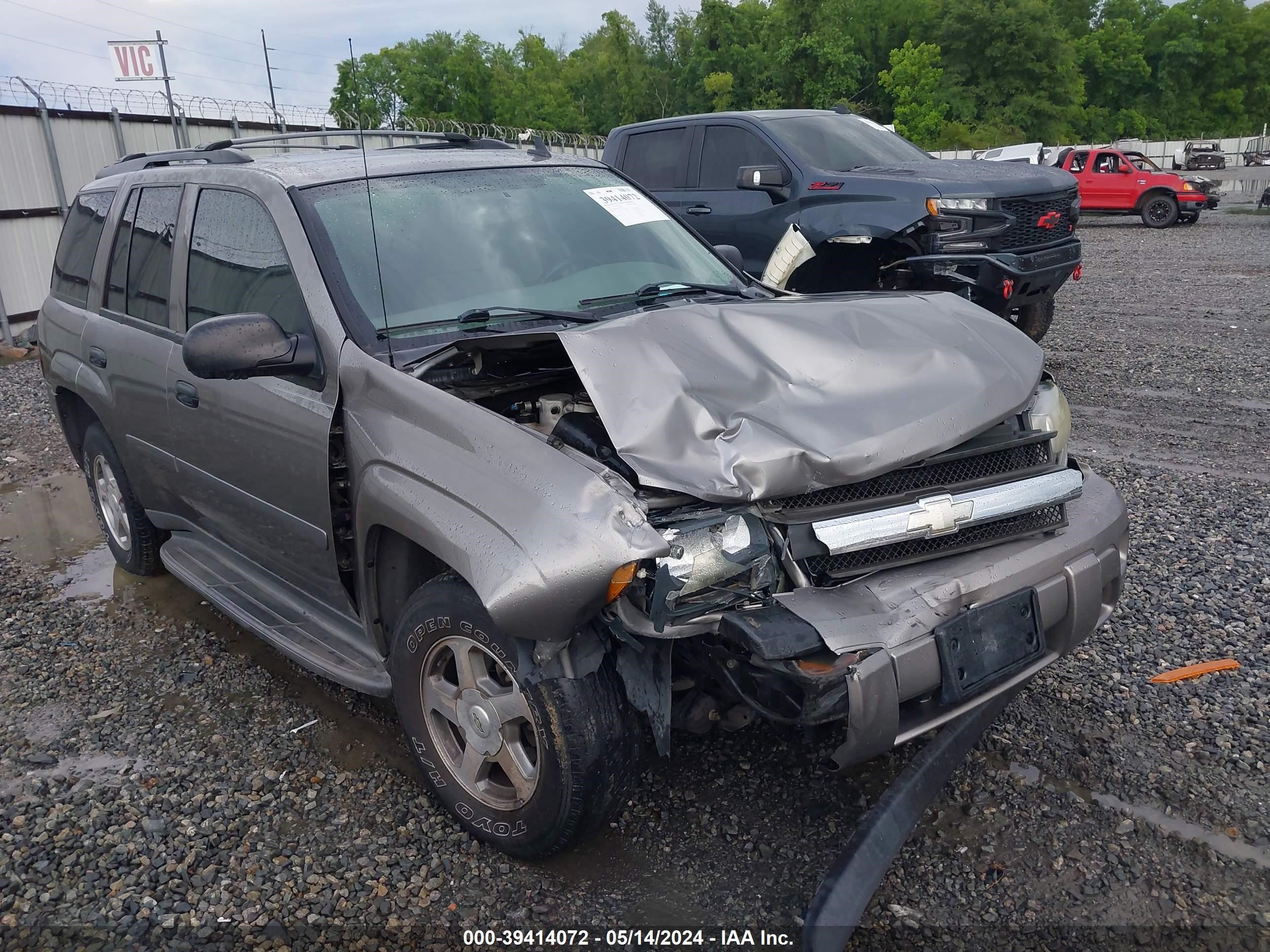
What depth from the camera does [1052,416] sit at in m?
3.18

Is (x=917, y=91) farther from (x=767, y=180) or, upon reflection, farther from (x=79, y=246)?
(x=79, y=246)

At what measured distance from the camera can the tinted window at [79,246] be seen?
464 cm

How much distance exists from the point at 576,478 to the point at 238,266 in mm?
1923

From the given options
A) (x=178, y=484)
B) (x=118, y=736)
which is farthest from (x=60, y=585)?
(x=118, y=736)

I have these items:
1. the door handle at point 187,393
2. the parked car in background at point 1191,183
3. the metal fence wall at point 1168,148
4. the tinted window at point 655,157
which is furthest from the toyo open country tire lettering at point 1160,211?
the metal fence wall at point 1168,148

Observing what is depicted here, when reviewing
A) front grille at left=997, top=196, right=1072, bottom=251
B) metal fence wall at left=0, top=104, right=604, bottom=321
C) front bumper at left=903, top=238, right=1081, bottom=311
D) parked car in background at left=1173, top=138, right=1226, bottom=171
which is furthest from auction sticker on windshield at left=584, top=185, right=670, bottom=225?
parked car in background at left=1173, top=138, right=1226, bottom=171

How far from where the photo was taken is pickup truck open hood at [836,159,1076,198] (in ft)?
24.3

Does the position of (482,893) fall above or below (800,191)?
below

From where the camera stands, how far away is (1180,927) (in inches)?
96.7

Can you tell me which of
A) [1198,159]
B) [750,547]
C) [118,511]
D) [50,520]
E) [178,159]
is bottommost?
[1198,159]

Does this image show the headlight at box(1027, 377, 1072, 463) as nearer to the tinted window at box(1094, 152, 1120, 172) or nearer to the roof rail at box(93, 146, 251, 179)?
the roof rail at box(93, 146, 251, 179)

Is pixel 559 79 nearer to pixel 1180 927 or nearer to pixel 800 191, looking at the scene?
pixel 800 191

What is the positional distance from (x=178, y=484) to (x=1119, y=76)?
3627 inches

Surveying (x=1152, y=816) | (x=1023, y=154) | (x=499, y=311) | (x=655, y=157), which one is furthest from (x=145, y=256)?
(x=1023, y=154)
